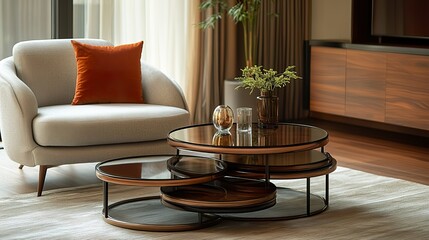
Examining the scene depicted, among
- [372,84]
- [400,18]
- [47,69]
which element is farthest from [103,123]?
[400,18]

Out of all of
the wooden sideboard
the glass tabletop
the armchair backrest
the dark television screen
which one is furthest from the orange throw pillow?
the dark television screen

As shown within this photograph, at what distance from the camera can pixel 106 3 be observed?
21.6 feet

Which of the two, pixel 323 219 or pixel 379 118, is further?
pixel 379 118

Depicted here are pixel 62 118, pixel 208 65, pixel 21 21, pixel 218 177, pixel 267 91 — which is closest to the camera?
pixel 218 177

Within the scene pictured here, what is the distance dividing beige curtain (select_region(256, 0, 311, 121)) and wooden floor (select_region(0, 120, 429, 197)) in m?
0.62

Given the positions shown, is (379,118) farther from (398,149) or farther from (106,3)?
(106,3)

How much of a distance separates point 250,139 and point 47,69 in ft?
5.48

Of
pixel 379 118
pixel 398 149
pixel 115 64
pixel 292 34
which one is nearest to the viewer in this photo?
pixel 115 64

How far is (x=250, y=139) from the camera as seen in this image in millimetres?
4359

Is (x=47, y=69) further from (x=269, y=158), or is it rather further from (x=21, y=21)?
(x=269, y=158)

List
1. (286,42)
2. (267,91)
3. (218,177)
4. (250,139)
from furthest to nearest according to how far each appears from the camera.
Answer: (286,42) → (267,91) → (250,139) → (218,177)

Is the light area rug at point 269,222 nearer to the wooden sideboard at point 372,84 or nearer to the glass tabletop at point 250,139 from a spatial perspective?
the glass tabletop at point 250,139

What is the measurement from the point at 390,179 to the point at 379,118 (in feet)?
5.18

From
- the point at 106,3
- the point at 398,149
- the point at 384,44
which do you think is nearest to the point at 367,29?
the point at 384,44
